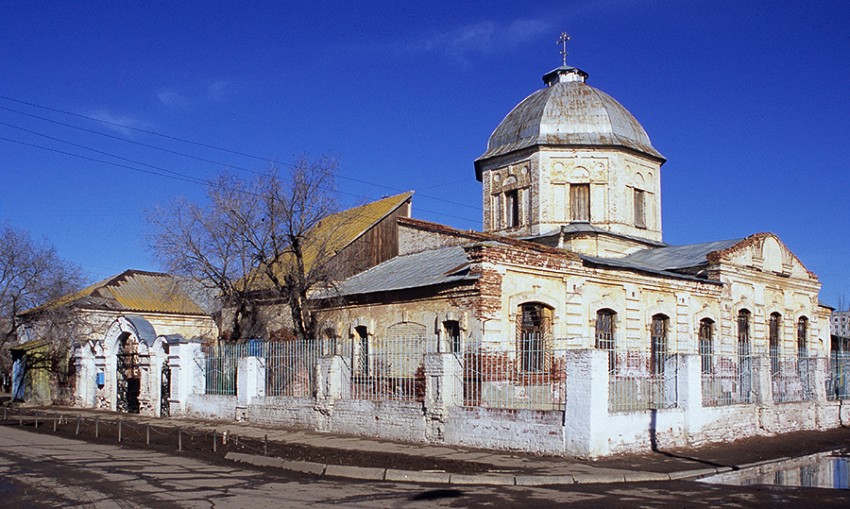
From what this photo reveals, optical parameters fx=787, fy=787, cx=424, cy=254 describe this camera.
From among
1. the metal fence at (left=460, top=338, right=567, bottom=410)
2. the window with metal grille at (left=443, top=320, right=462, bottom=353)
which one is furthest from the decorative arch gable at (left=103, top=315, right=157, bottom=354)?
the metal fence at (left=460, top=338, right=567, bottom=410)

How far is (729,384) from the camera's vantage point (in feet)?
60.3

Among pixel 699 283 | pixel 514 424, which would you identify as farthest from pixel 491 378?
pixel 699 283

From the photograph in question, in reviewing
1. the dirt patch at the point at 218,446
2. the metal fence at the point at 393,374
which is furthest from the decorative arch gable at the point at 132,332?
the metal fence at the point at 393,374

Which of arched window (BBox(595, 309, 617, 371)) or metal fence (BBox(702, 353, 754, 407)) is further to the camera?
arched window (BBox(595, 309, 617, 371))

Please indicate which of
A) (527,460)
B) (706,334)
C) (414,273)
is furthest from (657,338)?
(527,460)

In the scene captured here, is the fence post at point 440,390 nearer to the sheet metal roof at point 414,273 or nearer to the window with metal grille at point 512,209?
the sheet metal roof at point 414,273

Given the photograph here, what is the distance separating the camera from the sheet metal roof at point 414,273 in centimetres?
2084

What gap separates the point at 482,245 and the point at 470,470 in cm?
782

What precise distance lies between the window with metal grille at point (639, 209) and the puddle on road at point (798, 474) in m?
16.0

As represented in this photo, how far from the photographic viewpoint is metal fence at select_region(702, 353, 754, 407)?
16922 millimetres

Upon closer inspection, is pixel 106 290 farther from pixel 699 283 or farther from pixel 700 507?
pixel 700 507

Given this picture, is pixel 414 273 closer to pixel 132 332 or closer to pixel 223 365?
pixel 223 365

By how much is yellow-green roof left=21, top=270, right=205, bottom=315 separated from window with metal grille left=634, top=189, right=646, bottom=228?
18.6 m

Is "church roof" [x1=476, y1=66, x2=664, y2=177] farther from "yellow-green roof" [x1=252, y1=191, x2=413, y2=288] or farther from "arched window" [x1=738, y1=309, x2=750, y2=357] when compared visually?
"arched window" [x1=738, y1=309, x2=750, y2=357]
